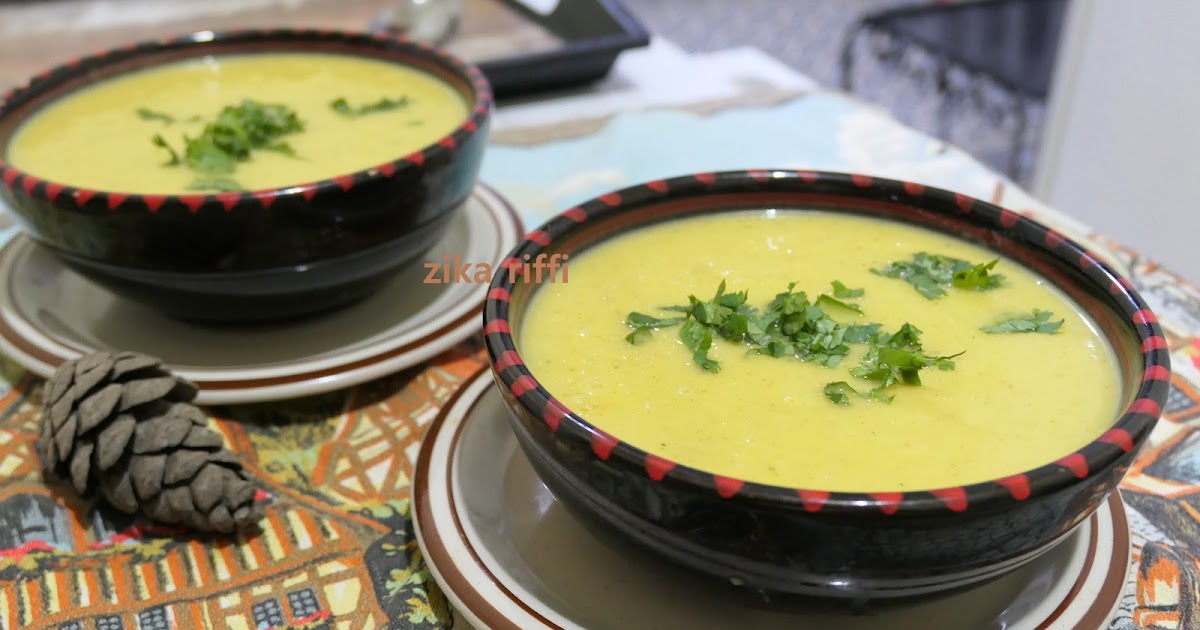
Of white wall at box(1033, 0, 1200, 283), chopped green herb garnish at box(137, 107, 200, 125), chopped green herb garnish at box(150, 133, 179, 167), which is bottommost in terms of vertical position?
white wall at box(1033, 0, 1200, 283)

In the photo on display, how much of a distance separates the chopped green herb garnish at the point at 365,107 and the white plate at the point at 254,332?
0.23m

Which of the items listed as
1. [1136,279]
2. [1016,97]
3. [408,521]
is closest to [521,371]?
[408,521]

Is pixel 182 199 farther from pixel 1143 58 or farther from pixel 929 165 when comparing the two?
pixel 1143 58

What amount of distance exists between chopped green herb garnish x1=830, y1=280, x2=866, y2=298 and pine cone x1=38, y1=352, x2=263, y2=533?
619mm

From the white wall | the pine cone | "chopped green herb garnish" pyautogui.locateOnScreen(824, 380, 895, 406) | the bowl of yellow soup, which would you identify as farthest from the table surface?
the white wall

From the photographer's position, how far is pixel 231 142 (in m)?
1.31

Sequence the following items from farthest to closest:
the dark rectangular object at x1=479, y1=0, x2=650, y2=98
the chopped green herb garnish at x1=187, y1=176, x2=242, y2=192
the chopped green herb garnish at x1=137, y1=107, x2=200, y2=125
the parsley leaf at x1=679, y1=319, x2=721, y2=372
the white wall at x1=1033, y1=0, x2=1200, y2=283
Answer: the white wall at x1=1033, y1=0, x2=1200, y2=283 < the dark rectangular object at x1=479, y1=0, x2=650, y2=98 < the chopped green herb garnish at x1=137, y1=107, x2=200, y2=125 < the chopped green herb garnish at x1=187, y1=176, x2=242, y2=192 < the parsley leaf at x1=679, y1=319, x2=721, y2=372

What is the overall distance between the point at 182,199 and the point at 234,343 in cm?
24

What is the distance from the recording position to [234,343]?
4.05ft

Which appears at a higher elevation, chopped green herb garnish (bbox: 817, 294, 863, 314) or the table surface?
chopped green herb garnish (bbox: 817, 294, 863, 314)

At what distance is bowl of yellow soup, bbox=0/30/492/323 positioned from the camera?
109 cm

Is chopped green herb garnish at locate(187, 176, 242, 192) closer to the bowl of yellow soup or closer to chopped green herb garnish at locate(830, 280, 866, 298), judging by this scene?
the bowl of yellow soup

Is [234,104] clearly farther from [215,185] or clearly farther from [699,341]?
[699,341]

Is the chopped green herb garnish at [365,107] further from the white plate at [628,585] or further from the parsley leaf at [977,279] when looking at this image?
the parsley leaf at [977,279]
